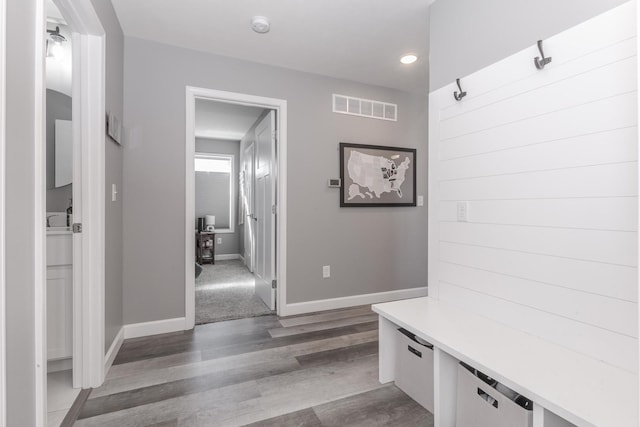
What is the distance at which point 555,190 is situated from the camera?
139cm

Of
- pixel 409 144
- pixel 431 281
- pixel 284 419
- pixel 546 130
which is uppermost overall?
pixel 409 144

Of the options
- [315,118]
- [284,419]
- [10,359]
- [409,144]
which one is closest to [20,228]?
[10,359]

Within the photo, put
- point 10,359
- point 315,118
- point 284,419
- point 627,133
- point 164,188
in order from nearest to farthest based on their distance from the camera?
1. point 10,359
2. point 627,133
3. point 284,419
4. point 164,188
5. point 315,118

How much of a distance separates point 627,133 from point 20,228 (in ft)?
6.72

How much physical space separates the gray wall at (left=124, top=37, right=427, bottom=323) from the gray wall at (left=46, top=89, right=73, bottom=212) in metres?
0.43

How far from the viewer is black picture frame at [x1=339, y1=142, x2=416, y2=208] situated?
10.7 ft

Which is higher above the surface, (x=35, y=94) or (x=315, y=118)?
(x=315, y=118)

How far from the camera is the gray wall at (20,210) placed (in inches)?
35.4

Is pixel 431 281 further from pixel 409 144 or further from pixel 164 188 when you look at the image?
Result: pixel 164 188

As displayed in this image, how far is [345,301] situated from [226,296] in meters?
1.42

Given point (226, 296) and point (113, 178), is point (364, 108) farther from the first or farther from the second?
point (226, 296)

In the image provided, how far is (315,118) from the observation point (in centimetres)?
313

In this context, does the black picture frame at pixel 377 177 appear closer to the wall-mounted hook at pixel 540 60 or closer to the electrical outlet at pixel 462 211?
the electrical outlet at pixel 462 211

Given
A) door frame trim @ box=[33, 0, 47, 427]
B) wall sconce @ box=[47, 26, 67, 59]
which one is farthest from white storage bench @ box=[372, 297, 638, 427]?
wall sconce @ box=[47, 26, 67, 59]
